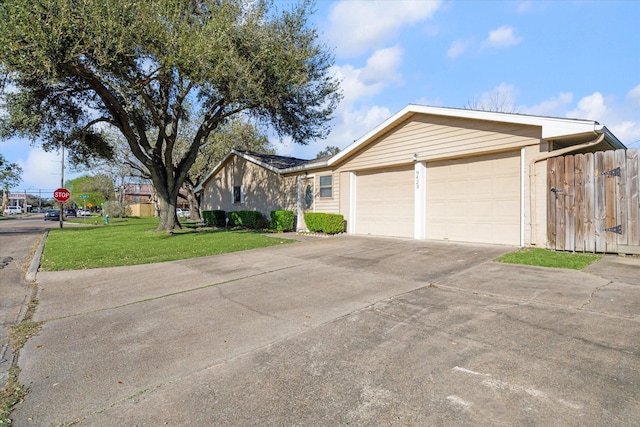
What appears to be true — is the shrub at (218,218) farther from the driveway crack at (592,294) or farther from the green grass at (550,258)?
the driveway crack at (592,294)

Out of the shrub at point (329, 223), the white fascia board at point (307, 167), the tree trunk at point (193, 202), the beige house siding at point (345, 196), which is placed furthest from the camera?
the tree trunk at point (193, 202)

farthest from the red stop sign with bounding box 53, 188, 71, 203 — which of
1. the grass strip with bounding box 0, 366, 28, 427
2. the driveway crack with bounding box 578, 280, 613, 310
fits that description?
the driveway crack with bounding box 578, 280, 613, 310

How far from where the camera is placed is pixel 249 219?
60.4 ft

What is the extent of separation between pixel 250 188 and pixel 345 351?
1683 cm

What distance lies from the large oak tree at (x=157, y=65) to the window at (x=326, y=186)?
9.76 ft

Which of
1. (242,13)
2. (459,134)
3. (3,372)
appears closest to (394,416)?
(3,372)

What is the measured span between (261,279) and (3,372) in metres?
3.81

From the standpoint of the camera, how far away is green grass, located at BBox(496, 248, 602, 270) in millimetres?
6742

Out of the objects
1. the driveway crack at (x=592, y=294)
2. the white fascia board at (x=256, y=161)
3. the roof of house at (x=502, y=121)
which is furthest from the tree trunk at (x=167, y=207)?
the driveway crack at (x=592, y=294)

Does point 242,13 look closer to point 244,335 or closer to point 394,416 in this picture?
point 244,335

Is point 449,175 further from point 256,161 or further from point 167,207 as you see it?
point 167,207

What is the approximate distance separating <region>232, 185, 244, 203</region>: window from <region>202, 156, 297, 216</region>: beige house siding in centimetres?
18

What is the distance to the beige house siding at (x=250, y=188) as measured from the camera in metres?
17.2

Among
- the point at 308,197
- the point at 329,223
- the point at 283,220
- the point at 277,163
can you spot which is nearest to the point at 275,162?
the point at 277,163
